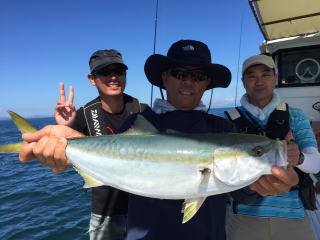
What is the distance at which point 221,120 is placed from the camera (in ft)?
8.84

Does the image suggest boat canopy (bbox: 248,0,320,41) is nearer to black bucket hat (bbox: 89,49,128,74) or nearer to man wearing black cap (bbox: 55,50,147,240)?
black bucket hat (bbox: 89,49,128,74)

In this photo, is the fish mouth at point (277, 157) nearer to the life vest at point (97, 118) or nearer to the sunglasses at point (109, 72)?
the life vest at point (97, 118)

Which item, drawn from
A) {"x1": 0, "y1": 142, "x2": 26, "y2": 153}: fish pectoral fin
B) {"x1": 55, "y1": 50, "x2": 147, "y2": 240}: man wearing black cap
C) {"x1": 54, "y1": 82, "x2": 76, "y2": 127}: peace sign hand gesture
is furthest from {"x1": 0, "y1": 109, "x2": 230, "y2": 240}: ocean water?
{"x1": 0, "y1": 142, "x2": 26, "y2": 153}: fish pectoral fin

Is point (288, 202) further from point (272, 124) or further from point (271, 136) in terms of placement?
point (272, 124)

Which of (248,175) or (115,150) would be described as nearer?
(248,175)

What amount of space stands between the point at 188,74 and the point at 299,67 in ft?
22.7

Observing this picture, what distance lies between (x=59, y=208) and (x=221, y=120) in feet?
26.5

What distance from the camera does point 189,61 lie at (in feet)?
8.21

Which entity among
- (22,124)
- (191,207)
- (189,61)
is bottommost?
(191,207)

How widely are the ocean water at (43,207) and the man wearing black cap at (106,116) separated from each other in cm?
366

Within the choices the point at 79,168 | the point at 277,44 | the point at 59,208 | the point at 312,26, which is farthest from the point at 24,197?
the point at 312,26

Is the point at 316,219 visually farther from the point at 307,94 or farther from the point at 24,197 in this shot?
the point at 24,197

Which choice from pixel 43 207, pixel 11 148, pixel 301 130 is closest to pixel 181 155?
pixel 11 148

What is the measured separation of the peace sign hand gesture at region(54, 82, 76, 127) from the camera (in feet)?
10.7
